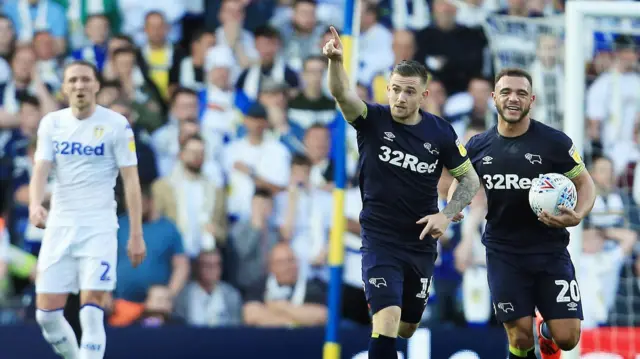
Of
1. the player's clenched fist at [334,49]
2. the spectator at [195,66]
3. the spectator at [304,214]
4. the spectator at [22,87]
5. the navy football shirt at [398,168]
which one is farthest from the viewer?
the spectator at [195,66]

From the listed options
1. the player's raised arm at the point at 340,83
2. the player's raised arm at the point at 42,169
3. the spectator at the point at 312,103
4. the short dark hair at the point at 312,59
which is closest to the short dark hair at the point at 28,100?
the spectator at the point at 312,103

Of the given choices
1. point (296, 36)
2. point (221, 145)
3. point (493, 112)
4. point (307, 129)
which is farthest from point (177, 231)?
point (493, 112)

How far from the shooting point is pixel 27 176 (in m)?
11.9

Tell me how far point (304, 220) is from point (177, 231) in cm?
139

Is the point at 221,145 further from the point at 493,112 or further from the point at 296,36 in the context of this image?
the point at 493,112

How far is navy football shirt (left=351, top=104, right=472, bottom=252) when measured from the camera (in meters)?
7.90

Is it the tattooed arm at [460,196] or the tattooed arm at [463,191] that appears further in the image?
the tattooed arm at [463,191]

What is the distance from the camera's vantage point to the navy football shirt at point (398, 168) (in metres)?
7.90

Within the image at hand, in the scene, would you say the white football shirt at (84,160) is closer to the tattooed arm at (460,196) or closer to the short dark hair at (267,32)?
the tattooed arm at (460,196)

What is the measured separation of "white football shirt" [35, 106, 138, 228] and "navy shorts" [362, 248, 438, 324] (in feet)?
7.24

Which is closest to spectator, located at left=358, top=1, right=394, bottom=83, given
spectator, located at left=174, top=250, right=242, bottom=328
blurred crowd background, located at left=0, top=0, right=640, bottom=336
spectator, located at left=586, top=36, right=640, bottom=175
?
blurred crowd background, located at left=0, top=0, right=640, bottom=336

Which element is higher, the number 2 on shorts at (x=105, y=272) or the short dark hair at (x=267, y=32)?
the short dark hair at (x=267, y=32)

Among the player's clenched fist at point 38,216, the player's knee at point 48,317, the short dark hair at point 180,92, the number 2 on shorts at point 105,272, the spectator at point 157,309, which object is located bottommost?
the spectator at point 157,309

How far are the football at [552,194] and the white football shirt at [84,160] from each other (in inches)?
125
